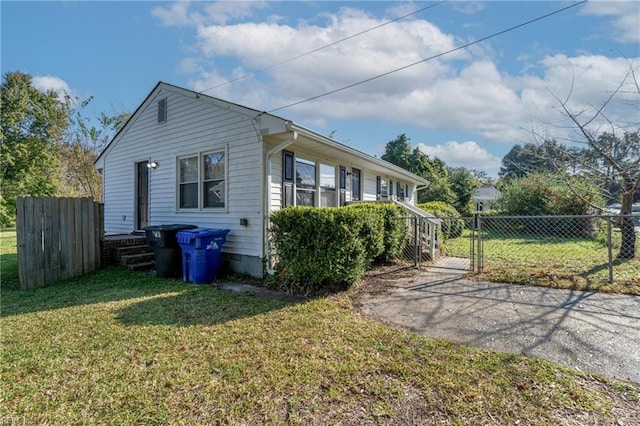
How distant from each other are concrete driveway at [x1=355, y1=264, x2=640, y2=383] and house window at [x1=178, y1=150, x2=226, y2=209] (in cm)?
405

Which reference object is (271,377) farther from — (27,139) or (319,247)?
(27,139)

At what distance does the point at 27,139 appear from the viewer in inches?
772

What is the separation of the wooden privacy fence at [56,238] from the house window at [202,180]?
A: 5.95 ft

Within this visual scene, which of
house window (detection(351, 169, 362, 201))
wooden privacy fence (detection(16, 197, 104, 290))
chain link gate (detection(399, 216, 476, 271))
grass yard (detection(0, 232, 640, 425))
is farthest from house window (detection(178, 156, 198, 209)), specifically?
chain link gate (detection(399, 216, 476, 271))

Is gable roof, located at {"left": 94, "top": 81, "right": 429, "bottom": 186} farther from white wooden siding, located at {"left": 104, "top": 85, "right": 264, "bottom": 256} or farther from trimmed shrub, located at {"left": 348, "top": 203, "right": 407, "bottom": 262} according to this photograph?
trimmed shrub, located at {"left": 348, "top": 203, "right": 407, "bottom": 262}

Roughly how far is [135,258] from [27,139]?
777 inches

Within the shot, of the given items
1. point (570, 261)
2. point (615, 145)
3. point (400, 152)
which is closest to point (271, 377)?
point (570, 261)

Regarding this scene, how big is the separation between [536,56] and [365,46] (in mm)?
4068

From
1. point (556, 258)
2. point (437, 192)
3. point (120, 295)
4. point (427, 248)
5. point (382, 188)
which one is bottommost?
point (120, 295)

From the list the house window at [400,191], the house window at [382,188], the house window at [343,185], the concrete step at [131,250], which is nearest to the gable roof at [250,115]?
the house window at [343,185]

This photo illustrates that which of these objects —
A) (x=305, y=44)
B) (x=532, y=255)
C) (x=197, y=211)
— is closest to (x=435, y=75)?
(x=305, y=44)

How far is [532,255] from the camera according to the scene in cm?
886

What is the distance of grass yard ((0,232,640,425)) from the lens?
2141 millimetres

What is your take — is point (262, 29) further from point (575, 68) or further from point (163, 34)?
point (575, 68)
